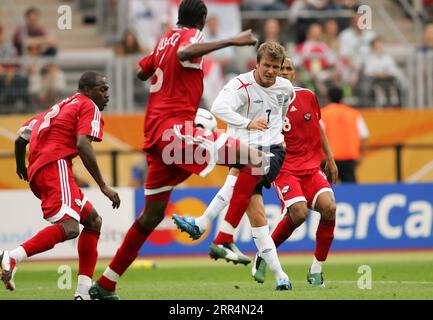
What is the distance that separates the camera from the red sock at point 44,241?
406 inches

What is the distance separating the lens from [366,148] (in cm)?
1991

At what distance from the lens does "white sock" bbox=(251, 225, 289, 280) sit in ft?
37.0

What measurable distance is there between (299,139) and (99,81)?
2.79m

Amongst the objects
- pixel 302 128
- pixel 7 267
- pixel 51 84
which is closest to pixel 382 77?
pixel 51 84

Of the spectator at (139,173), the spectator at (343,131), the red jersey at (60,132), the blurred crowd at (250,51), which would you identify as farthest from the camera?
Result: the blurred crowd at (250,51)

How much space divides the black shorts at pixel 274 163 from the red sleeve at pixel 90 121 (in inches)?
71.4

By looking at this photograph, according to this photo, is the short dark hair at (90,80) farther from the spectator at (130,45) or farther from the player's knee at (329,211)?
the spectator at (130,45)

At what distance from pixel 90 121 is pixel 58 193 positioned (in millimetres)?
744

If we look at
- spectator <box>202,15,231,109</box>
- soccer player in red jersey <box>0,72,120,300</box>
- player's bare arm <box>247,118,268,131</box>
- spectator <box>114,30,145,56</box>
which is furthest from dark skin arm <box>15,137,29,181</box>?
spectator <box>114,30,145,56</box>

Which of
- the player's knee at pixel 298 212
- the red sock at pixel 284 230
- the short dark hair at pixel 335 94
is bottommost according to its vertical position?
the red sock at pixel 284 230

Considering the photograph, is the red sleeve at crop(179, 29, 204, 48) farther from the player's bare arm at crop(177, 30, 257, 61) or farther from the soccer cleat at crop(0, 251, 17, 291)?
the soccer cleat at crop(0, 251, 17, 291)

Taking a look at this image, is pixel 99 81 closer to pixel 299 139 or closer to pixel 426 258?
pixel 299 139

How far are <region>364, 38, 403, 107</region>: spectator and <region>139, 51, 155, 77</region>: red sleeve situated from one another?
11491mm

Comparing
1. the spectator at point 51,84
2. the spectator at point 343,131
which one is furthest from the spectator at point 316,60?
the spectator at point 51,84
